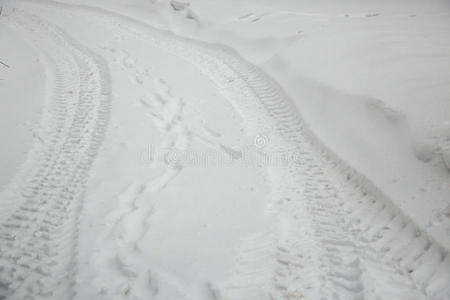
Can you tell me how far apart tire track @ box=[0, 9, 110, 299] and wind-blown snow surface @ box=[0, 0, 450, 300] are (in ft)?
0.06

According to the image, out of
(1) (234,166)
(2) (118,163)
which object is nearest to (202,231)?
(1) (234,166)

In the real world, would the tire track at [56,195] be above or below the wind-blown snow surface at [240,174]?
below

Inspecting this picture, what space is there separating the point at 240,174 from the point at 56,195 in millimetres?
2091

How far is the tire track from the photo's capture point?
234 cm

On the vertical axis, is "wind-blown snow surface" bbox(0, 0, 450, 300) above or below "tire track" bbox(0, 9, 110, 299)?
above

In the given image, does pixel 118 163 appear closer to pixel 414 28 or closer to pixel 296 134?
pixel 296 134

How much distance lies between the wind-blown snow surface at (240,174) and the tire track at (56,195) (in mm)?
18

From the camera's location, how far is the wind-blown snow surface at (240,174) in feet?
7.68

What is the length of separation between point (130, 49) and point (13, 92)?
10.4 feet

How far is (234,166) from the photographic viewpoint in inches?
144

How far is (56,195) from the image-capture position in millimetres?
3143

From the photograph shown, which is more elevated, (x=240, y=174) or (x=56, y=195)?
(x=240, y=174)

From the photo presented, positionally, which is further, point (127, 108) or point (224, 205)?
point (127, 108)

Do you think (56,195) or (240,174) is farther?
(240,174)
